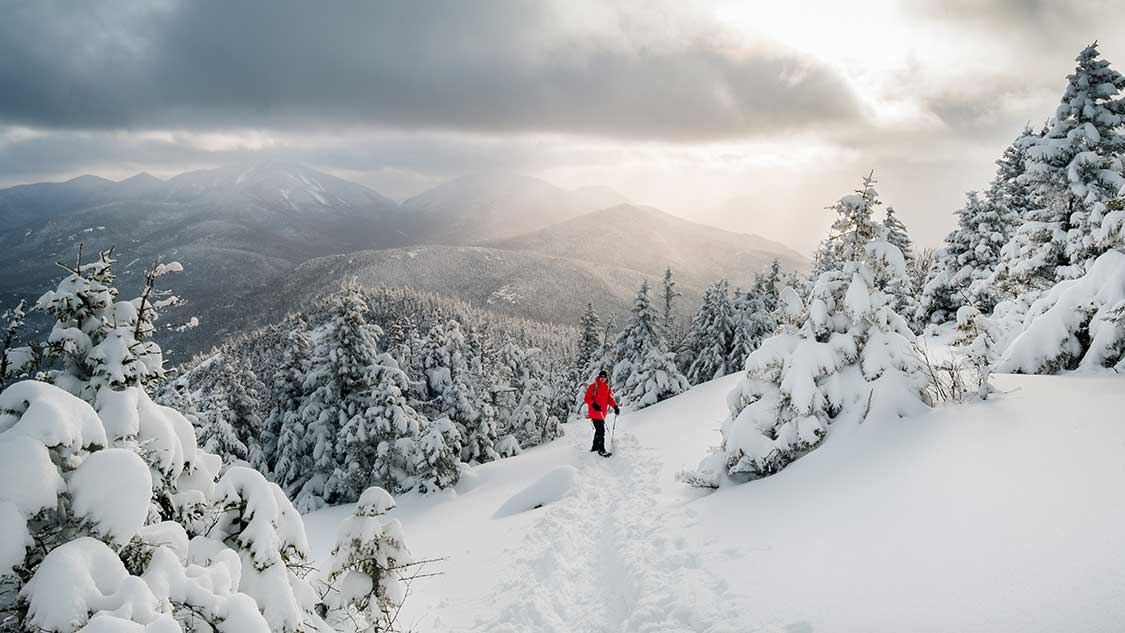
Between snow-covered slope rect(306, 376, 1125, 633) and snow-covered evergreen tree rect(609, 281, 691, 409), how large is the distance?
2124cm

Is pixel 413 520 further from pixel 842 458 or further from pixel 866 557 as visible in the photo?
pixel 866 557

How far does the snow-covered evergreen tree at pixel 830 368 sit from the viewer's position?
8.45m

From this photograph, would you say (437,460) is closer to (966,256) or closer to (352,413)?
(352,413)

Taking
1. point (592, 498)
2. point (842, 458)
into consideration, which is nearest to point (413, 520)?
point (592, 498)

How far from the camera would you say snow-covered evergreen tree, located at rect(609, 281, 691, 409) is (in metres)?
31.7

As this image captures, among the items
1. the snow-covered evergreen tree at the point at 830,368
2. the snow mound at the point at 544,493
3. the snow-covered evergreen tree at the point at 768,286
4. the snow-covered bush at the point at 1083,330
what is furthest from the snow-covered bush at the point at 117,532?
the snow-covered evergreen tree at the point at 768,286

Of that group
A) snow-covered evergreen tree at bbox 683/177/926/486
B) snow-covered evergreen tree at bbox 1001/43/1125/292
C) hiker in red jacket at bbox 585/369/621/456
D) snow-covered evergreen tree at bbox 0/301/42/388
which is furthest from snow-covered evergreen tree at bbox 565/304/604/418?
snow-covered evergreen tree at bbox 0/301/42/388

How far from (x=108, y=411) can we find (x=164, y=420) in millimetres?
314

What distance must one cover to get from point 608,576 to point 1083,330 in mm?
9140

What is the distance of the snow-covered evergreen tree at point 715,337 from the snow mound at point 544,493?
24178 mm

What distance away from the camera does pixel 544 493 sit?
1181 centimetres

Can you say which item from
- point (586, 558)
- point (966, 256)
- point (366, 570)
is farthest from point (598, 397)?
point (966, 256)

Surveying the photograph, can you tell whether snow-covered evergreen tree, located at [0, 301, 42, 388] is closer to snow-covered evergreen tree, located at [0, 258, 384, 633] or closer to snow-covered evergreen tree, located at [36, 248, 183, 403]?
snow-covered evergreen tree, located at [36, 248, 183, 403]

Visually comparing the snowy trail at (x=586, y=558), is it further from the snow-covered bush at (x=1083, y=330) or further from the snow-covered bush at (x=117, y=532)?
the snow-covered bush at (x=1083, y=330)
